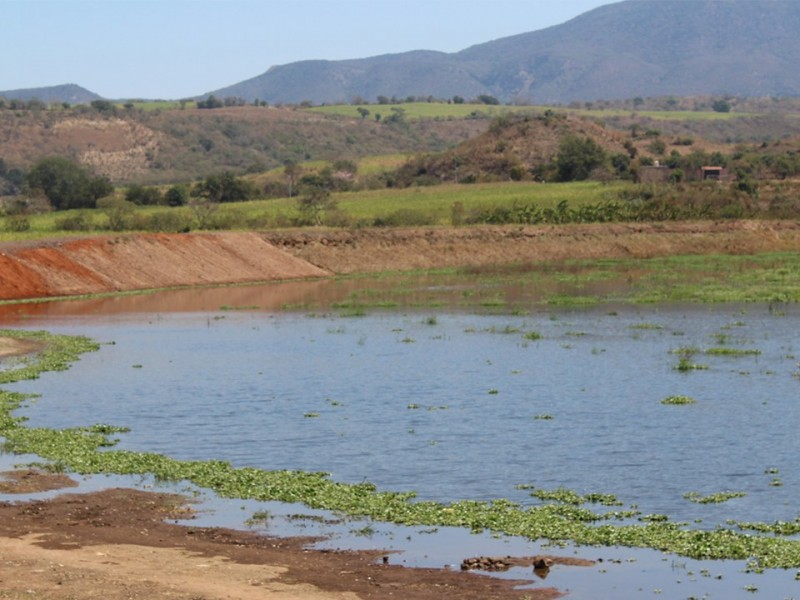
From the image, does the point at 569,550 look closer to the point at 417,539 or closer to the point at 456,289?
the point at 417,539

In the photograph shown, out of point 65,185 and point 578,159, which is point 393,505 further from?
point 578,159

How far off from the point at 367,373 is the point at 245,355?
5.62 meters

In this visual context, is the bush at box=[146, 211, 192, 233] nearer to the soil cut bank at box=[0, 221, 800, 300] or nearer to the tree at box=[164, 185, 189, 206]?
the soil cut bank at box=[0, 221, 800, 300]

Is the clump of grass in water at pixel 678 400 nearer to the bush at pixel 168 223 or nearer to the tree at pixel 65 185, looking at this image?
the bush at pixel 168 223

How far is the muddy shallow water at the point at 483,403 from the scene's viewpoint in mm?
21375

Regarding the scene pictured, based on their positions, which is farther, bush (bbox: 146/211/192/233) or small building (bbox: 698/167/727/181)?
small building (bbox: 698/167/727/181)

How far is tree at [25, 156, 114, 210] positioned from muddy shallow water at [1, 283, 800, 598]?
5968cm

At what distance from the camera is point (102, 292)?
6322 centimetres

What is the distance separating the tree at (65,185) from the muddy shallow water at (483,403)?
5968 centimetres

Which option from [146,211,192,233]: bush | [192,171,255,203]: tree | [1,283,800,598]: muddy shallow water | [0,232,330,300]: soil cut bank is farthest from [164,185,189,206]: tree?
[1,283,800,598]: muddy shallow water

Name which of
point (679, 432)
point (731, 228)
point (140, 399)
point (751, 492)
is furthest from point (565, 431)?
point (731, 228)

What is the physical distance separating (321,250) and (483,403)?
4854 centimetres

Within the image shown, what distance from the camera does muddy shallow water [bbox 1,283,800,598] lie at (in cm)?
2138

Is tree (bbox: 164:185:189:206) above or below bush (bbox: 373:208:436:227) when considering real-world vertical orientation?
above
